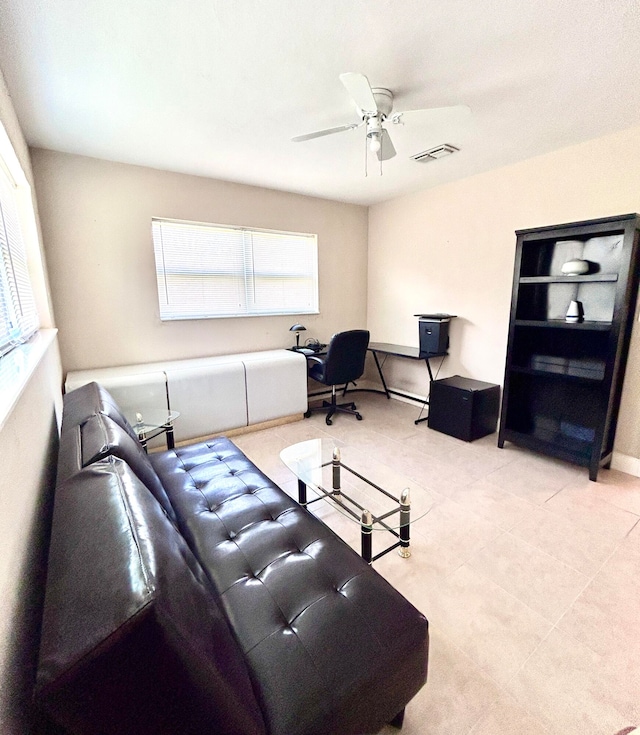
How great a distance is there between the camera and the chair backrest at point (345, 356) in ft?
11.3

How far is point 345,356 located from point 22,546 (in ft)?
9.61

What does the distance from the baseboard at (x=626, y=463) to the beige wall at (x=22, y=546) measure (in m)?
3.43

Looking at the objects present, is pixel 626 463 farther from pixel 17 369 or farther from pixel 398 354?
pixel 17 369

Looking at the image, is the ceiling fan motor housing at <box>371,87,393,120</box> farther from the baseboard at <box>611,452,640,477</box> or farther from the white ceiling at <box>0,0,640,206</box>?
the baseboard at <box>611,452,640,477</box>

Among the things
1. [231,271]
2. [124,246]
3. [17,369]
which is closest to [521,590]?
[17,369]

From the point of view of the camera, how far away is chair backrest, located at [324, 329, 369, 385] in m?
3.45

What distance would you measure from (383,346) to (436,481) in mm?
2074

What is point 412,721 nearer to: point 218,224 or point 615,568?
point 615,568

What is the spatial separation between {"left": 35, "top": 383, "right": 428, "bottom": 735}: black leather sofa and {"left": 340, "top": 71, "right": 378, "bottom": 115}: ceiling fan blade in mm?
1769

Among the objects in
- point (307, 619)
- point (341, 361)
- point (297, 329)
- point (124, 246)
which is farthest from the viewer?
point (297, 329)

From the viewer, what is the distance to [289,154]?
9.11 ft

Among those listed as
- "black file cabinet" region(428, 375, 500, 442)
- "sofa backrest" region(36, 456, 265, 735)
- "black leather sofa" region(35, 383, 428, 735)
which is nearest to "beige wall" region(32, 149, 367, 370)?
"black leather sofa" region(35, 383, 428, 735)

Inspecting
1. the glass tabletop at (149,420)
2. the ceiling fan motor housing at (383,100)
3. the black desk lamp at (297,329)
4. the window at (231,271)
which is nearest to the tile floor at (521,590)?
the glass tabletop at (149,420)

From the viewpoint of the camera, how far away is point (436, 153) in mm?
2770
